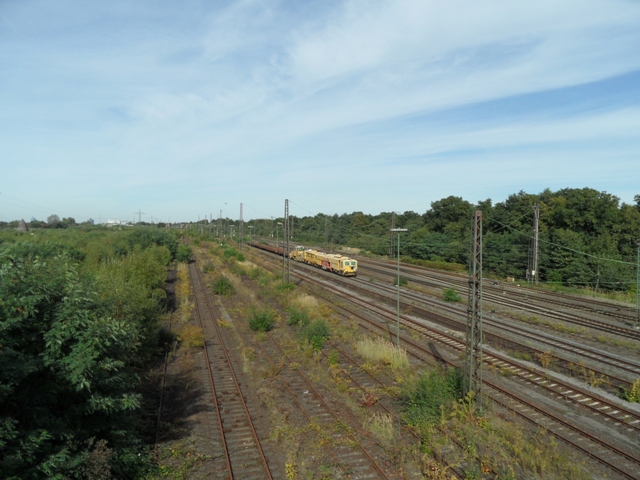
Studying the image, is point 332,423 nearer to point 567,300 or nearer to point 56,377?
point 56,377

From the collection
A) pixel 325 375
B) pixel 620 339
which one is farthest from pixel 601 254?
pixel 325 375

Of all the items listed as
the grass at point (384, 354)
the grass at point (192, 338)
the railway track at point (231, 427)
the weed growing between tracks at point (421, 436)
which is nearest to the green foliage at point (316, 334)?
the grass at point (384, 354)

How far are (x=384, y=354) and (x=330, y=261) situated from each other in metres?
30.4

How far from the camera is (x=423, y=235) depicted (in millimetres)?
65062

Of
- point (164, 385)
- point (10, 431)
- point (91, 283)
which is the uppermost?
point (91, 283)

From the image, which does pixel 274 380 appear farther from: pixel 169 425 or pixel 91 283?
pixel 91 283

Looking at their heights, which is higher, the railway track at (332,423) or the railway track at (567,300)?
the railway track at (567,300)

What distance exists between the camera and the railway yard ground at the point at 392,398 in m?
9.41

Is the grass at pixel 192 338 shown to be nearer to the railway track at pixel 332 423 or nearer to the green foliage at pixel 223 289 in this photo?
the railway track at pixel 332 423

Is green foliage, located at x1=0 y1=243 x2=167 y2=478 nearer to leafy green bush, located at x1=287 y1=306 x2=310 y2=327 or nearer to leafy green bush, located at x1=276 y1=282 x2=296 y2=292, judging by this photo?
leafy green bush, located at x1=287 y1=306 x2=310 y2=327

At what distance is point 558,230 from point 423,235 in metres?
24.9

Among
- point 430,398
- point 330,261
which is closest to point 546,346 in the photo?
point 430,398

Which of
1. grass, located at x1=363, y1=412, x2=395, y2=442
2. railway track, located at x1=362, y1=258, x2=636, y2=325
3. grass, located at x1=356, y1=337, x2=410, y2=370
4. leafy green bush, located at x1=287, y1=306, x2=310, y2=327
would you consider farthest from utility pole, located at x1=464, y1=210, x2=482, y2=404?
railway track, located at x1=362, y1=258, x2=636, y2=325

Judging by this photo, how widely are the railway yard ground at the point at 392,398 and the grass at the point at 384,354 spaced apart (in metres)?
0.06
